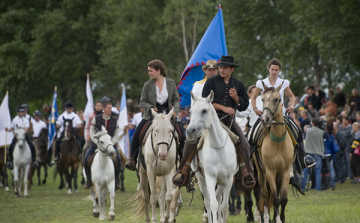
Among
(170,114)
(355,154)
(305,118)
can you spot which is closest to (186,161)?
(170,114)

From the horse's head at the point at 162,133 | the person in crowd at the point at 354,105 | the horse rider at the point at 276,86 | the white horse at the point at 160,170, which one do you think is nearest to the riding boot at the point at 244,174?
the horse rider at the point at 276,86

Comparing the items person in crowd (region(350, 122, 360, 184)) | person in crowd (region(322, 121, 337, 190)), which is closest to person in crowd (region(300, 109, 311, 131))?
person in crowd (region(322, 121, 337, 190))

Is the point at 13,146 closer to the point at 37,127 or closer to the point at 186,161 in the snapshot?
the point at 37,127

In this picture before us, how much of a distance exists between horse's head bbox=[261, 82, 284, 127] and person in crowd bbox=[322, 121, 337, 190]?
30.0 ft

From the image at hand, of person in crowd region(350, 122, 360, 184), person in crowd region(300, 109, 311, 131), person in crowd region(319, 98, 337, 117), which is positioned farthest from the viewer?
person in crowd region(319, 98, 337, 117)

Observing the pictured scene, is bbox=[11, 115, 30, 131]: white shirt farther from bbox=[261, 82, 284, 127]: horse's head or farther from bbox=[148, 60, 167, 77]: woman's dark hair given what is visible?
bbox=[261, 82, 284, 127]: horse's head

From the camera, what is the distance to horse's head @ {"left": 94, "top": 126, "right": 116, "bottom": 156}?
15438 millimetres

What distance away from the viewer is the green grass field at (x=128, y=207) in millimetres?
13781

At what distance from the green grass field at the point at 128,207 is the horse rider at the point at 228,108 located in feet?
7.35

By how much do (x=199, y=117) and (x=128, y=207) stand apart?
824 centimetres

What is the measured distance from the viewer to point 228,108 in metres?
11.2

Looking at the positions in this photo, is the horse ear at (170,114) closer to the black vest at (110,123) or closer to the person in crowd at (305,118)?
the black vest at (110,123)

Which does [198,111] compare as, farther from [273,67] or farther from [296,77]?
[296,77]

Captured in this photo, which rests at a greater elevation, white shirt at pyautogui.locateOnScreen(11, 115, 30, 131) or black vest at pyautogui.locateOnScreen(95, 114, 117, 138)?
white shirt at pyautogui.locateOnScreen(11, 115, 30, 131)
